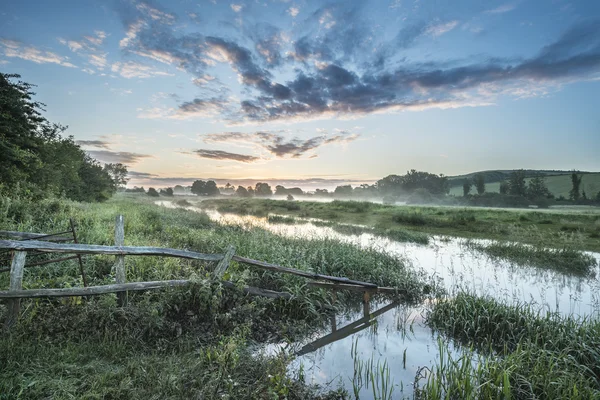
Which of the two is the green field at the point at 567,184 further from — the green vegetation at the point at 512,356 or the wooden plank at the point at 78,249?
the wooden plank at the point at 78,249

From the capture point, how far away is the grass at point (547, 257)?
13180 millimetres

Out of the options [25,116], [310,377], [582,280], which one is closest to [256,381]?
[310,377]

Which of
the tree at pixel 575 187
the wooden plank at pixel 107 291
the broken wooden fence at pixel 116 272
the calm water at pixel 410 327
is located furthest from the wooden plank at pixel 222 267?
the tree at pixel 575 187

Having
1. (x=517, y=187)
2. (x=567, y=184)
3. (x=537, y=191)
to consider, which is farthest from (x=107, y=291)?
(x=567, y=184)

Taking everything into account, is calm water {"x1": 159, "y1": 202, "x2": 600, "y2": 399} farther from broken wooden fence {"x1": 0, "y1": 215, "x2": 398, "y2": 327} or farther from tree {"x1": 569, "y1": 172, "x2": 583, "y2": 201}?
tree {"x1": 569, "y1": 172, "x2": 583, "y2": 201}

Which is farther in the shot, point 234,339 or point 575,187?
point 575,187

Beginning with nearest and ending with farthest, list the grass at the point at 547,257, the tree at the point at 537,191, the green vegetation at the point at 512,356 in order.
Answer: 1. the green vegetation at the point at 512,356
2. the grass at the point at 547,257
3. the tree at the point at 537,191

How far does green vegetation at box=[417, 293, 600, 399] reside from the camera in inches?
173

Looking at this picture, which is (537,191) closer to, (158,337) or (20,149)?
(158,337)

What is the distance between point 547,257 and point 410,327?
1219 centimetres

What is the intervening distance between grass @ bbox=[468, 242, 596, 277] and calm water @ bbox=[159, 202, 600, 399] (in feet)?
1.96

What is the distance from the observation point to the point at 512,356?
200 inches

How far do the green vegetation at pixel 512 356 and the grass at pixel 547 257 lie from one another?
→ 834 centimetres

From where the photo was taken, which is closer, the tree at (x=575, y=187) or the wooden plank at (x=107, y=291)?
the wooden plank at (x=107, y=291)
